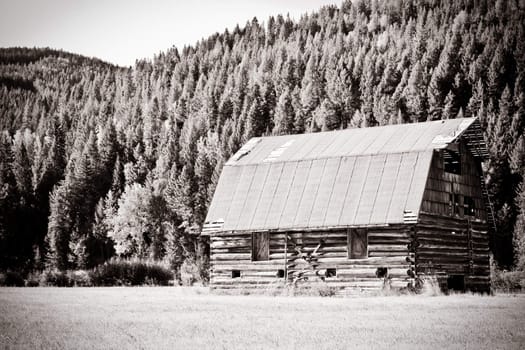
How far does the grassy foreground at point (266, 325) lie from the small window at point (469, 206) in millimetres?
11198

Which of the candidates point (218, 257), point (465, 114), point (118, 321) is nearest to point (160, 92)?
point (465, 114)

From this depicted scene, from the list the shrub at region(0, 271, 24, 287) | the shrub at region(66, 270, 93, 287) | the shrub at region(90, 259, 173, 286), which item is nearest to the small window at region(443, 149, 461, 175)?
the shrub at region(90, 259, 173, 286)

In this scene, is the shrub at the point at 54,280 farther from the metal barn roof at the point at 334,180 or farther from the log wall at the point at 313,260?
the metal barn roof at the point at 334,180

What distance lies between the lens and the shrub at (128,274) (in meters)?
54.9

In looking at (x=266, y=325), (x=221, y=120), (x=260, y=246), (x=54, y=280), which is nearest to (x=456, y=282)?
(x=260, y=246)

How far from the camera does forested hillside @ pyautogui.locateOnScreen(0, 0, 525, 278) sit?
3423 inches

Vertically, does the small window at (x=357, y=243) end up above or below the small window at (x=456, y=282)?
above

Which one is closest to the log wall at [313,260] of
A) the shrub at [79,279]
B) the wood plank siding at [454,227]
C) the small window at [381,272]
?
the small window at [381,272]

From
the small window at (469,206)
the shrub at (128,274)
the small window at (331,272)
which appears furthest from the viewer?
the shrub at (128,274)

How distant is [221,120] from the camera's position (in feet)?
458

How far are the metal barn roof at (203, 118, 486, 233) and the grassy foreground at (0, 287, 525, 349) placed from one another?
313 inches

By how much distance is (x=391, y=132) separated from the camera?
42250 millimetres

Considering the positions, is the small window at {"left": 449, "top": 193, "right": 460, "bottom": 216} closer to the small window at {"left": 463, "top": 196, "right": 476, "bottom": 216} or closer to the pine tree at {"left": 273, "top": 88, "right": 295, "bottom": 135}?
the small window at {"left": 463, "top": 196, "right": 476, "bottom": 216}

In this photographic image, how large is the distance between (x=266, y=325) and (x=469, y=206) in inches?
892
